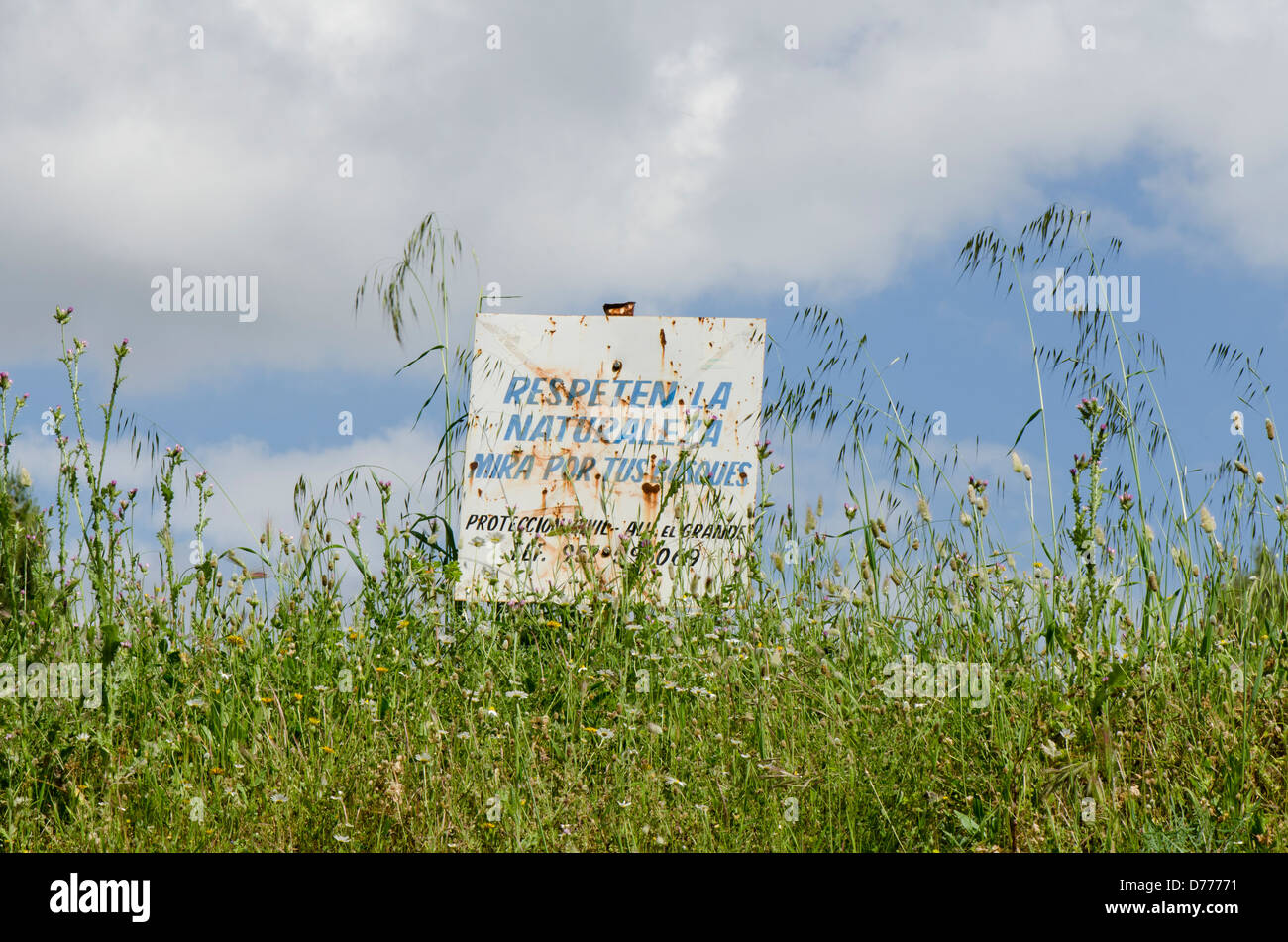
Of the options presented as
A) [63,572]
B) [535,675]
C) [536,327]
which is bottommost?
[535,675]

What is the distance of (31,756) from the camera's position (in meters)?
3.34

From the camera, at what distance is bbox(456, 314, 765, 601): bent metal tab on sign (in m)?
5.28

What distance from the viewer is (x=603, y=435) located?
18.2ft

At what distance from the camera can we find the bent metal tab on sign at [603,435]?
528 cm
